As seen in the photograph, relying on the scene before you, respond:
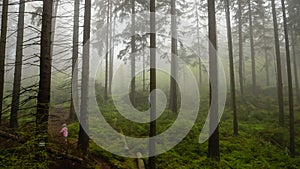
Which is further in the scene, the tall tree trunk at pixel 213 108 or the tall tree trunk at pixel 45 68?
the tall tree trunk at pixel 213 108

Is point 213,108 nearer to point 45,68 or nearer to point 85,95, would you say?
point 85,95

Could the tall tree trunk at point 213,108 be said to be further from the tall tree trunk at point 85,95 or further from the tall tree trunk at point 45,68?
the tall tree trunk at point 45,68

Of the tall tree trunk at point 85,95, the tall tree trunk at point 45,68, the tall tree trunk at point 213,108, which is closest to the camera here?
the tall tree trunk at point 45,68

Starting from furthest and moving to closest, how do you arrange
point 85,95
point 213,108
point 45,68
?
point 213,108
point 85,95
point 45,68

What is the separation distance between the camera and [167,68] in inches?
1711

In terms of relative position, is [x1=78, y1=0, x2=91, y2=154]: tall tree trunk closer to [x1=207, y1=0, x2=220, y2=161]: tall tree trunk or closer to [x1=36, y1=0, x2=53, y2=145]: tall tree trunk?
[x1=36, y1=0, x2=53, y2=145]: tall tree trunk

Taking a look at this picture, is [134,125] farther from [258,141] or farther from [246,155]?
[258,141]

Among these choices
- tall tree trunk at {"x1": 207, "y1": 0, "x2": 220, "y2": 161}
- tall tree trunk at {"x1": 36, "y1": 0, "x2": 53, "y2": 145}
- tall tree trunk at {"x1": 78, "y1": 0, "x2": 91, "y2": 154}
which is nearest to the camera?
tall tree trunk at {"x1": 36, "y1": 0, "x2": 53, "y2": 145}

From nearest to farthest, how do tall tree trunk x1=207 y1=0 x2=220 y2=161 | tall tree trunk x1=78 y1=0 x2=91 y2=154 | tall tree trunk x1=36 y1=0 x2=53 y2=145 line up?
tall tree trunk x1=36 y1=0 x2=53 y2=145 → tall tree trunk x1=78 y1=0 x2=91 y2=154 → tall tree trunk x1=207 y1=0 x2=220 y2=161

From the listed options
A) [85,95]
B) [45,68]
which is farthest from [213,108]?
[45,68]

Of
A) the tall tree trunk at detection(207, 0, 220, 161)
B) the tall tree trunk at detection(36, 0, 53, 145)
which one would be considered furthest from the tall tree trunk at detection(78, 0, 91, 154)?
the tall tree trunk at detection(207, 0, 220, 161)

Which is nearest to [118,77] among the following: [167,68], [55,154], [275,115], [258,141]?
[167,68]

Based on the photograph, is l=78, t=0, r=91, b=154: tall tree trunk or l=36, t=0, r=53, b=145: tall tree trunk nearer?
l=36, t=0, r=53, b=145: tall tree trunk

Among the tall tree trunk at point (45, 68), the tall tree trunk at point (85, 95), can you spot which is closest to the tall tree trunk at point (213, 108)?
the tall tree trunk at point (85, 95)
